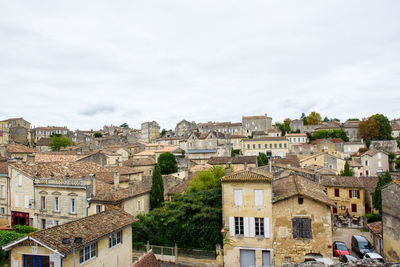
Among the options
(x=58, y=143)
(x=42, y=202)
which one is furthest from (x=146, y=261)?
(x=58, y=143)

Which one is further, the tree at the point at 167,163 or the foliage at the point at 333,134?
the foliage at the point at 333,134

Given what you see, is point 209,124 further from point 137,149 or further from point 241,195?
point 241,195

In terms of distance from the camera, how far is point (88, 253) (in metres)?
15.0

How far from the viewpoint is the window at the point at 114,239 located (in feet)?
54.9

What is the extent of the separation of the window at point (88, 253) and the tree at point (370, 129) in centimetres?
8611

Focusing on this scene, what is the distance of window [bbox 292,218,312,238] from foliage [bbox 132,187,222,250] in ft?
19.2

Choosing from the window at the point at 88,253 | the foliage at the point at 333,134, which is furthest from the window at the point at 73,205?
the foliage at the point at 333,134

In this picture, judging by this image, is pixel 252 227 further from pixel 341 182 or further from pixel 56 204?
pixel 341 182

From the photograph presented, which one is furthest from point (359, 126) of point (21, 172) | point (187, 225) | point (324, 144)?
point (21, 172)

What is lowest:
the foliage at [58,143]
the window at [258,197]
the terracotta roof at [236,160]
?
the window at [258,197]

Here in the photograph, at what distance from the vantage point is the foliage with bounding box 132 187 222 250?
2237 centimetres

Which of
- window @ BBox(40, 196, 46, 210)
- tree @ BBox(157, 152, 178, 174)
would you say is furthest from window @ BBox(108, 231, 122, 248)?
tree @ BBox(157, 152, 178, 174)

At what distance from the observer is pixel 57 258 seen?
13344 mm

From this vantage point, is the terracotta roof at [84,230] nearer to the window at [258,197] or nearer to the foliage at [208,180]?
the window at [258,197]
